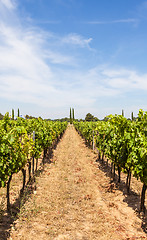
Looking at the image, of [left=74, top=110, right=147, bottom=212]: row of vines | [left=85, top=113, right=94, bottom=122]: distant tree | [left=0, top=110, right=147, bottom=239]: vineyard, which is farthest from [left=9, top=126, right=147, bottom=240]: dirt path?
[left=85, top=113, right=94, bottom=122]: distant tree

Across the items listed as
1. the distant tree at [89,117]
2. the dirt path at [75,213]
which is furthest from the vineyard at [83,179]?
the distant tree at [89,117]

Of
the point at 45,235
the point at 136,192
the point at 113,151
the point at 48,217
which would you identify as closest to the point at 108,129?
the point at 113,151

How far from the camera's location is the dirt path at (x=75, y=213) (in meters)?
4.62

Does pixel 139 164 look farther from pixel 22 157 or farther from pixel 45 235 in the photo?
pixel 22 157

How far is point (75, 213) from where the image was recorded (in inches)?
223

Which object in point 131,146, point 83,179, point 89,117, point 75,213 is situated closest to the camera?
point 75,213

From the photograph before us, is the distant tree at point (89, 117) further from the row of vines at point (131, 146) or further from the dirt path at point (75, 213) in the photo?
the dirt path at point (75, 213)

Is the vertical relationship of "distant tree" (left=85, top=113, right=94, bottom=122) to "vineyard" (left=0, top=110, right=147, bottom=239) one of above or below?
above

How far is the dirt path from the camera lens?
4.62 m

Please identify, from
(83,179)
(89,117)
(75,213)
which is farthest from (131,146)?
(89,117)

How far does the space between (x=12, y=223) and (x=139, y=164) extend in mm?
4143

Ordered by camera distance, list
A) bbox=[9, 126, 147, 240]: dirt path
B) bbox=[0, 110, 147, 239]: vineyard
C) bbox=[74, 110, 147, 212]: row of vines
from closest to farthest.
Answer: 1. bbox=[9, 126, 147, 240]: dirt path
2. bbox=[0, 110, 147, 239]: vineyard
3. bbox=[74, 110, 147, 212]: row of vines

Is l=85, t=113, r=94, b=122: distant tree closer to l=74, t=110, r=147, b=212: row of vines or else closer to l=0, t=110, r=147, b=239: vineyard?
l=0, t=110, r=147, b=239: vineyard

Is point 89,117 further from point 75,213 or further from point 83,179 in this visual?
point 75,213
